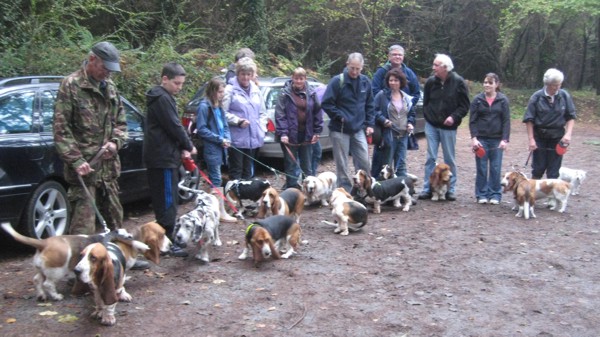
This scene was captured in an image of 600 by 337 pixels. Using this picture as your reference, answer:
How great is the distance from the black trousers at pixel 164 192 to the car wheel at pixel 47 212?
1057 mm

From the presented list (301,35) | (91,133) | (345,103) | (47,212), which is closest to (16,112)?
(47,212)

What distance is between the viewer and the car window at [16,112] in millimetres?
5621

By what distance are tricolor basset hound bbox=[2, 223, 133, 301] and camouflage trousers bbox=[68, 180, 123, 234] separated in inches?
12.5

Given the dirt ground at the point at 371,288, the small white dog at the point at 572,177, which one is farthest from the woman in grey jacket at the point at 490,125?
the small white dog at the point at 572,177

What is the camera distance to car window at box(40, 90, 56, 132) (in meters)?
6.00

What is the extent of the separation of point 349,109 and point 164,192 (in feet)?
11.1

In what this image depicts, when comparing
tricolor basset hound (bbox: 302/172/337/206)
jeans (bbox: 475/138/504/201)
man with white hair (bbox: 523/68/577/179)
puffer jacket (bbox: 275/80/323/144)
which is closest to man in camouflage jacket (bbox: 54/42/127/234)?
puffer jacket (bbox: 275/80/323/144)

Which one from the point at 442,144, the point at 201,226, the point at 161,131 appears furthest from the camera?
the point at 442,144

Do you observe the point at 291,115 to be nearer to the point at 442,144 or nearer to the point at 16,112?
the point at 442,144

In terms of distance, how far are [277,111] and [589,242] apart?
445 cm

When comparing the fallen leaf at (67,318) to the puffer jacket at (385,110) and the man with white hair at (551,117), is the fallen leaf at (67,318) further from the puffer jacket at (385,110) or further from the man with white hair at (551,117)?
the man with white hair at (551,117)

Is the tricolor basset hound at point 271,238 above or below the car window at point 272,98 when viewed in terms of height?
below

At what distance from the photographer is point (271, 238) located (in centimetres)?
577

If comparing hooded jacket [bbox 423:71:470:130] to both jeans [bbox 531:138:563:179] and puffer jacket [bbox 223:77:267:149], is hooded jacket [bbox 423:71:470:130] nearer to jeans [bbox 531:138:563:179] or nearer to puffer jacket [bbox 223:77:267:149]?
jeans [bbox 531:138:563:179]
